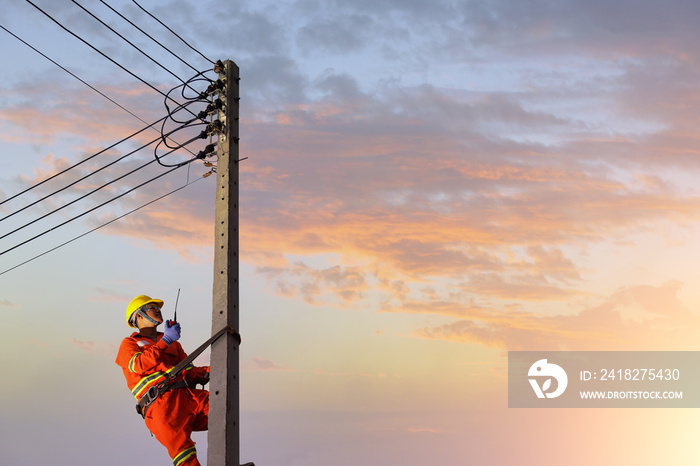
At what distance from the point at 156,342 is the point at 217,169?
2.65 metres

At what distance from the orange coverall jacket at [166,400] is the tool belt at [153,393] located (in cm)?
5

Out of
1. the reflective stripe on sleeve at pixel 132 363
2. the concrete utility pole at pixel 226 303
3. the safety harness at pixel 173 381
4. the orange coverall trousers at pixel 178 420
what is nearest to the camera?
the concrete utility pole at pixel 226 303

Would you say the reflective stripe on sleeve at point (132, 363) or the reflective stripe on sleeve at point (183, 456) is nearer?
the reflective stripe on sleeve at point (183, 456)

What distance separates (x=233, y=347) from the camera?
1002 cm

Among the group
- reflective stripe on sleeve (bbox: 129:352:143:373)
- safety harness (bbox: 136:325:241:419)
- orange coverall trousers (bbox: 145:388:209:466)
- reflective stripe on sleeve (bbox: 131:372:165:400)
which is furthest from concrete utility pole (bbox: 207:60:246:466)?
reflective stripe on sleeve (bbox: 129:352:143:373)

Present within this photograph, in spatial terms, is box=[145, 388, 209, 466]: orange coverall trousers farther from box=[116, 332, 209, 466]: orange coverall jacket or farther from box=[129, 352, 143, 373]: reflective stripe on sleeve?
box=[129, 352, 143, 373]: reflective stripe on sleeve

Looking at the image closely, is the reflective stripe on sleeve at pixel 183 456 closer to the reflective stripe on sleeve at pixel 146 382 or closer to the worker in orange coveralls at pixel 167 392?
the worker in orange coveralls at pixel 167 392

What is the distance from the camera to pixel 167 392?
10125mm

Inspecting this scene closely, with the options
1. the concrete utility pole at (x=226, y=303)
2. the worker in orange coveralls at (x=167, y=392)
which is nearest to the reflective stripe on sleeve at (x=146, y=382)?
the worker in orange coveralls at (x=167, y=392)

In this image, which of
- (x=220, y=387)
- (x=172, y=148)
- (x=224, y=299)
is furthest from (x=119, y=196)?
(x=220, y=387)

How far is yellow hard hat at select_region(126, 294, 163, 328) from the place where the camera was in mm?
10930

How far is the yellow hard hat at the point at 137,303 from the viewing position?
430 inches

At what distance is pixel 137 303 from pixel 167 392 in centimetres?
154

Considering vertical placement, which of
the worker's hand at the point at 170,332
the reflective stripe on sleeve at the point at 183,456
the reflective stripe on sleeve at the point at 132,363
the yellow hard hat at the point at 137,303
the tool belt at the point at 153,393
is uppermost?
the yellow hard hat at the point at 137,303
